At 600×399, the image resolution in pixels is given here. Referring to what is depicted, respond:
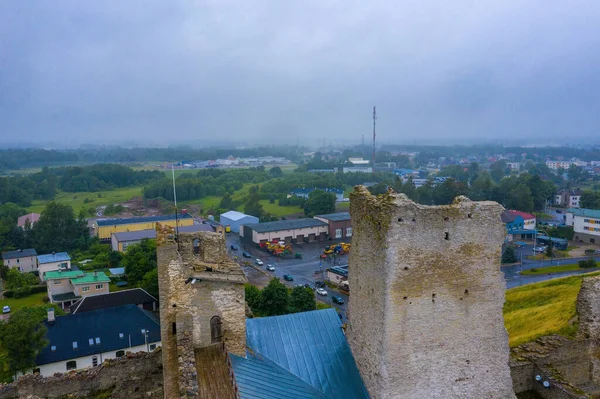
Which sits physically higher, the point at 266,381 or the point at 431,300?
the point at 431,300

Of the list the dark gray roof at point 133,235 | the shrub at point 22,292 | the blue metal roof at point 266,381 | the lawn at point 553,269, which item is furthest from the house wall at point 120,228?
the blue metal roof at point 266,381

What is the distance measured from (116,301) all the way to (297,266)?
22.1m

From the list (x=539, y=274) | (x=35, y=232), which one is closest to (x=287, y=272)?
(x=539, y=274)

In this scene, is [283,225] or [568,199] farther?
[568,199]

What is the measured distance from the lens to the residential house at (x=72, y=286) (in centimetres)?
4194

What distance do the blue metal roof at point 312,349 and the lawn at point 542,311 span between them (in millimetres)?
9544

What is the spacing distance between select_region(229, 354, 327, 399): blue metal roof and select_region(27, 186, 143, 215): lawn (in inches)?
3712

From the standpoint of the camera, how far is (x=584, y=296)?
15914 millimetres

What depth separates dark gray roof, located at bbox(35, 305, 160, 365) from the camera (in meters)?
27.1

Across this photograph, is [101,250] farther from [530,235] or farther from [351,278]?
[530,235]

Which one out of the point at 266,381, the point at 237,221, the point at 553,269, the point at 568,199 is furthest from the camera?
the point at 568,199

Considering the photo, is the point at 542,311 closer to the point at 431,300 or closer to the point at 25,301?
the point at 431,300

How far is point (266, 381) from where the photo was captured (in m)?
12.1

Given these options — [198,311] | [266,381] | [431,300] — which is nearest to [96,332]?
[198,311]
